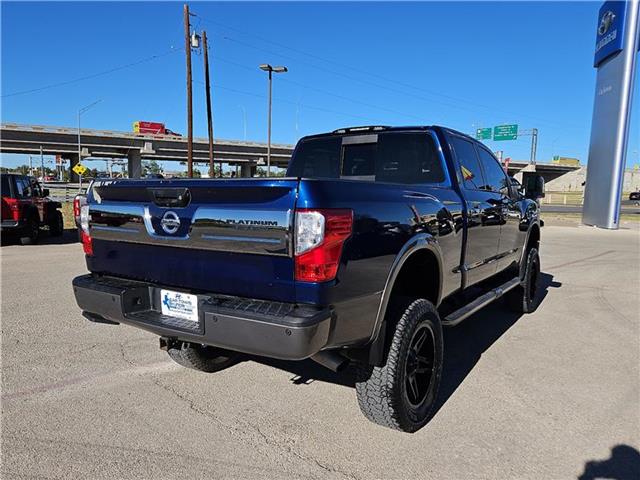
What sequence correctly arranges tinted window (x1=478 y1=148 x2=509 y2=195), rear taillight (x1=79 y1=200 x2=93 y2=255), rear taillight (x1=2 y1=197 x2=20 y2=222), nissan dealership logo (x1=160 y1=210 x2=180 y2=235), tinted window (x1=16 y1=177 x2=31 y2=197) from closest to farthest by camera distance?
1. nissan dealership logo (x1=160 y1=210 x2=180 y2=235)
2. rear taillight (x1=79 y1=200 x2=93 y2=255)
3. tinted window (x1=478 y1=148 x2=509 y2=195)
4. rear taillight (x1=2 y1=197 x2=20 y2=222)
5. tinted window (x1=16 y1=177 x2=31 y2=197)

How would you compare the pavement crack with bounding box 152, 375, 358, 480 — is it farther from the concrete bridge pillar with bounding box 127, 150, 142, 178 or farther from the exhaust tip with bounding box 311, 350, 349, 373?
the concrete bridge pillar with bounding box 127, 150, 142, 178

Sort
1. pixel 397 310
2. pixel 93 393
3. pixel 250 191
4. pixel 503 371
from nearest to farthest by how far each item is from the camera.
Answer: pixel 250 191, pixel 397 310, pixel 93 393, pixel 503 371

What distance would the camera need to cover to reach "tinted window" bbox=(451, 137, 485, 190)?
4.12 meters

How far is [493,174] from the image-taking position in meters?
5.10

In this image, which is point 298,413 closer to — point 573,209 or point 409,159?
point 409,159

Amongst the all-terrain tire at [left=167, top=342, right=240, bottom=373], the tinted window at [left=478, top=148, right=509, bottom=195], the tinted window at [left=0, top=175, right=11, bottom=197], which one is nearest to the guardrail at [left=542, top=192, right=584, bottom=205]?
the tinted window at [left=478, top=148, right=509, bottom=195]

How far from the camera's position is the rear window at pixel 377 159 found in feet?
13.1

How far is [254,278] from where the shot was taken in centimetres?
239

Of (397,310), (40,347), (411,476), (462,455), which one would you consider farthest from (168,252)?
(40,347)

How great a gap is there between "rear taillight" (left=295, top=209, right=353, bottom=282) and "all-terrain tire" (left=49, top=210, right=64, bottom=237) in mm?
13032

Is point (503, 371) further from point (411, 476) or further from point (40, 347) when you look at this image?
point (40, 347)

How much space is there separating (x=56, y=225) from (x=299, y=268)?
527 inches

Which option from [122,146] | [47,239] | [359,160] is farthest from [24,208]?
[122,146]

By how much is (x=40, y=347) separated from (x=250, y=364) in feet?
6.58
